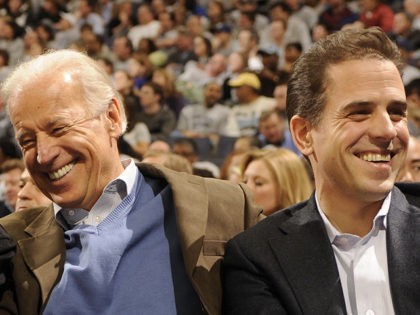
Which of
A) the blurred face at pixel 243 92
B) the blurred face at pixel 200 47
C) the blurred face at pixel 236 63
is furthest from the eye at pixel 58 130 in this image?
the blurred face at pixel 200 47

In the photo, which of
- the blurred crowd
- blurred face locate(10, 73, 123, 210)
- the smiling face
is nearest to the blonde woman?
the blurred crowd

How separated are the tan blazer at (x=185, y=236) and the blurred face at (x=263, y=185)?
1.55 m

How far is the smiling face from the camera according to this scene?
1.74 meters

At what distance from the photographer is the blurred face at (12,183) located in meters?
4.84

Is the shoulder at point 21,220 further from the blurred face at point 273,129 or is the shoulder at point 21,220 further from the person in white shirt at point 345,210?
the blurred face at point 273,129

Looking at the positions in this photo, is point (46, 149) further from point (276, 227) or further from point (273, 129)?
point (273, 129)

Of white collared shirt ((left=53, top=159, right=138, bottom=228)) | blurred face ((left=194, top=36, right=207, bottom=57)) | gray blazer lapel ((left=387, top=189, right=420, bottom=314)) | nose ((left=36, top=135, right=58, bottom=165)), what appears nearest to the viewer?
gray blazer lapel ((left=387, top=189, right=420, bottom=314))

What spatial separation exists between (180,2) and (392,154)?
1032 centimetres

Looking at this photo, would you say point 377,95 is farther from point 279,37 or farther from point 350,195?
point 279,37

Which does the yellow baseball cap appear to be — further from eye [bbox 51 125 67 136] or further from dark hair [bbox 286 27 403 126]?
dark hair [bbox 286 27 403 126]

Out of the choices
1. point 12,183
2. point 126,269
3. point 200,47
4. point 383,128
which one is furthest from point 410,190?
point 200,47

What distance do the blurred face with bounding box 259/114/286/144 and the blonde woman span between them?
2.82 meters

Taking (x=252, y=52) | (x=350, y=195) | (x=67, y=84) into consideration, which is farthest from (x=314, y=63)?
(x=252, y=52)

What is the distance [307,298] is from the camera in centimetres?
177
